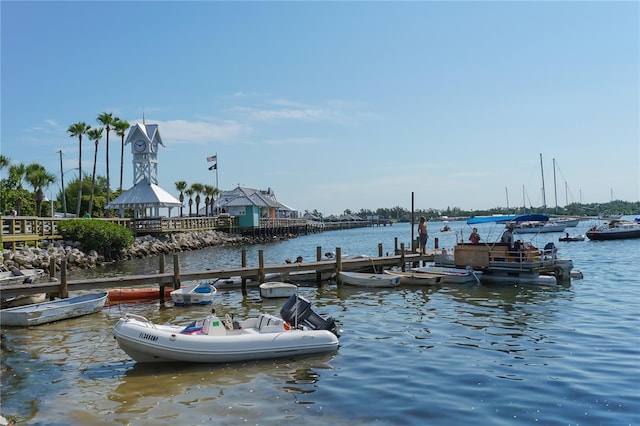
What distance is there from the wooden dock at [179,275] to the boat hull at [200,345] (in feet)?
26.9

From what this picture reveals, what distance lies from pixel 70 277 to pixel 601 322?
2577 centimetres

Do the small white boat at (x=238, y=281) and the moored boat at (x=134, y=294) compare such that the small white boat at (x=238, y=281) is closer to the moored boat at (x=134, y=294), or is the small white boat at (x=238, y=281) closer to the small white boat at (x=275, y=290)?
the small white boat at (x=275, y=290)

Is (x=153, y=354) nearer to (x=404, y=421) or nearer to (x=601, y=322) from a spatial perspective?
(x=404, y=421)

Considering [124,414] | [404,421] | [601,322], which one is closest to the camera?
[404,421]

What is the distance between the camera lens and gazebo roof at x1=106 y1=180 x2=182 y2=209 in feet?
174

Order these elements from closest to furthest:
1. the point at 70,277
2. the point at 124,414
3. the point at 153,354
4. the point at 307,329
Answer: the point at 124,414 < the point at 153,354 < the point at 307,329 < the point at 70,277

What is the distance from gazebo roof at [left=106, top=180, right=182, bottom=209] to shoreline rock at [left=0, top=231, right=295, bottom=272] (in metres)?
3.35

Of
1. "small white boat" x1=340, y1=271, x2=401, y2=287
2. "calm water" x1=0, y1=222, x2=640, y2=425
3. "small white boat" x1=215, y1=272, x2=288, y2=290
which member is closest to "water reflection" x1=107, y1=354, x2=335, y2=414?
"calm water" x1=0, y1=222, x2=640, y2=425

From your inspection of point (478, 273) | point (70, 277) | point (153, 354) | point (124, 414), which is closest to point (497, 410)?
point (124, 414)

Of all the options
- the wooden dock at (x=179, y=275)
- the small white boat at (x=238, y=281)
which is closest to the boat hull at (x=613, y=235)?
the wooden dock at (x=179, y=275)

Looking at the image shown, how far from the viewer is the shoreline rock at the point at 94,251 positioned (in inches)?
1208

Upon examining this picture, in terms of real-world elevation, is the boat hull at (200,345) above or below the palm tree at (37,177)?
below

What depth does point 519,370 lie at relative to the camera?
1083 centimetres

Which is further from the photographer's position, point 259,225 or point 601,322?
point 259,225
